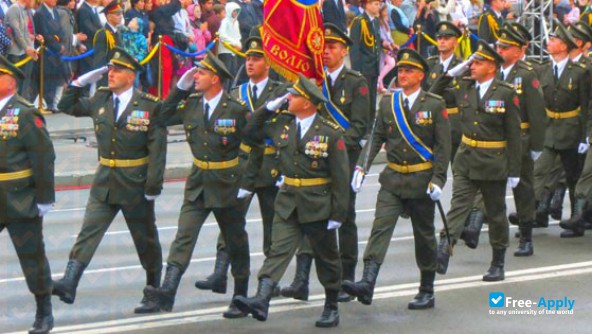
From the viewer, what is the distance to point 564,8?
101ft

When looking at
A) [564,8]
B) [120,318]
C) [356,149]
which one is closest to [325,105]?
[356,149]

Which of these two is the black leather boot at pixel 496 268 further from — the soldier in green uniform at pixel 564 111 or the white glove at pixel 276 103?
the white glove at pixel 276 103

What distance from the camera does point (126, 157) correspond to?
11.9 m

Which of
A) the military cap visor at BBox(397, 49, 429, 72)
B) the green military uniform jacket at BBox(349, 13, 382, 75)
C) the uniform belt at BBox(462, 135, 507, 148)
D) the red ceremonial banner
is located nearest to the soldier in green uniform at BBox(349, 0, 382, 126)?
the green military uniform jacket at BBox(349, 13, 382, 75)

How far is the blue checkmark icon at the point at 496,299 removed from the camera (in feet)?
39.5

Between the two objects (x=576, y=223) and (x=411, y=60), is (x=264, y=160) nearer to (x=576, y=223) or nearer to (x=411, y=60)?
(x=411, y=60)

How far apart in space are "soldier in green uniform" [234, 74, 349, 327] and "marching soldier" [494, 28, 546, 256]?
10.9 feet

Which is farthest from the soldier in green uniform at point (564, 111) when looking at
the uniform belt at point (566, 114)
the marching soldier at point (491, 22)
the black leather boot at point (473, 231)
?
the marching soldier at point (491, 22)

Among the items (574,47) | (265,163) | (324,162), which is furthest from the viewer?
(574,47)

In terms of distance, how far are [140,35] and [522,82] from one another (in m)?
9.46

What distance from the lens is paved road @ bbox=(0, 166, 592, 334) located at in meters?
11.3

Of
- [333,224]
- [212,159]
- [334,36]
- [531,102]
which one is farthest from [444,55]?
[333,224]

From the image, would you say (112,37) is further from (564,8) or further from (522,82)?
(564,8)

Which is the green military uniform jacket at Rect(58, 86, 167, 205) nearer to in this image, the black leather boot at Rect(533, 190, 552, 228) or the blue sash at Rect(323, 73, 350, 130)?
the blue sash at Rect(323, 73, 350, 130)
